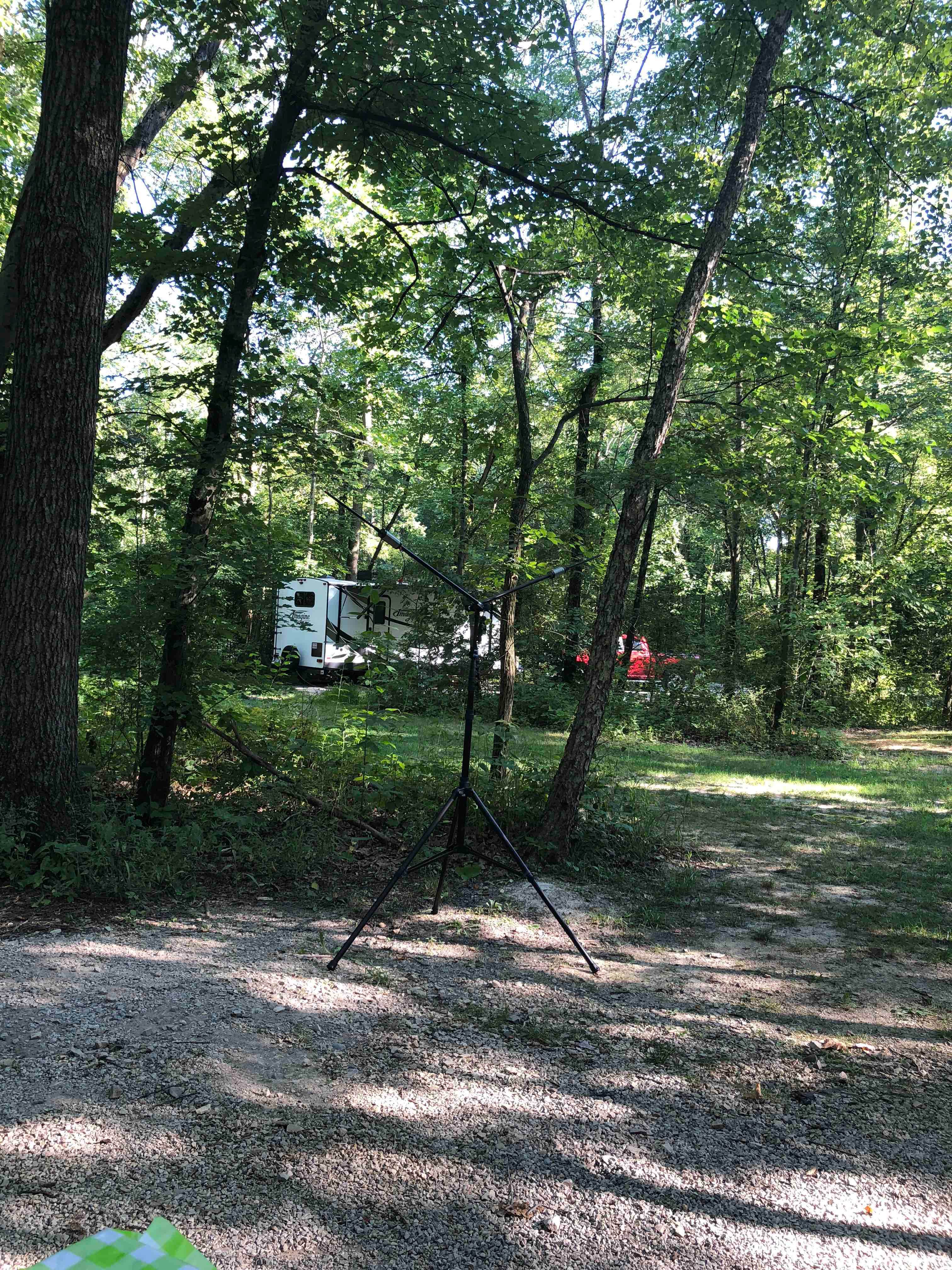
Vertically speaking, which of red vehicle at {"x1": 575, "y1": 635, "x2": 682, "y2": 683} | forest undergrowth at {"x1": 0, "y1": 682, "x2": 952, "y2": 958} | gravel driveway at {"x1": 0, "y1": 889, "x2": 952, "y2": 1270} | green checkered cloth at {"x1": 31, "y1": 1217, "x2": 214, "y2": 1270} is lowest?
gravel driveway at {"x1": 0, "y1": 889, "x2": 952, "y2": 1270}

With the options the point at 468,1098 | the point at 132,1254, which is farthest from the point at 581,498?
the point at 132,1254

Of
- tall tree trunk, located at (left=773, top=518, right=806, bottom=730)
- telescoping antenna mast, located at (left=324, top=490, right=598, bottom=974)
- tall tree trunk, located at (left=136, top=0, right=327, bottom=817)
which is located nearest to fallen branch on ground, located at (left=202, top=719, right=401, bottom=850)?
tall tree trunk, located at (left=136, top=0, right=327, bottom=817)

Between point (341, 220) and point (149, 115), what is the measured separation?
9586mm

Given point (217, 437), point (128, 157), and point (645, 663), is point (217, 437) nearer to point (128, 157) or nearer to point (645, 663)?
point (128, 157)

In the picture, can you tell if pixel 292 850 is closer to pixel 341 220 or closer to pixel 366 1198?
pixel 366 1198

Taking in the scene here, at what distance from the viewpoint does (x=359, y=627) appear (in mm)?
16438

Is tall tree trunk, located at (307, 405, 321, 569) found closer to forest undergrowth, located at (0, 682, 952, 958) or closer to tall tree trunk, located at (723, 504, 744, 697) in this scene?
forest undergrowth, located at (0, 682, 952, 958)

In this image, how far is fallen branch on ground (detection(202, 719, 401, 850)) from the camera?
226 inches

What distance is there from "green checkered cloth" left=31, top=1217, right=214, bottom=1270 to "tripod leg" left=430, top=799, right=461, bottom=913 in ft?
9.83

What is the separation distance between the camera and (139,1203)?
2.06m

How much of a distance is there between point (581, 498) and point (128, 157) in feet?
20.8

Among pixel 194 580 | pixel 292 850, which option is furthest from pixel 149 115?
pixel 292 850

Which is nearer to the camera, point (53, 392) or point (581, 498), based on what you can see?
point (53, 392)

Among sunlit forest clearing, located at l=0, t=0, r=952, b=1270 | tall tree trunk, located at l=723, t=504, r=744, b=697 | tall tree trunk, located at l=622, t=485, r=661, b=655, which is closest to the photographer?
sunlit forest clearing, located at l=0, t=0, r=952, b=1270
